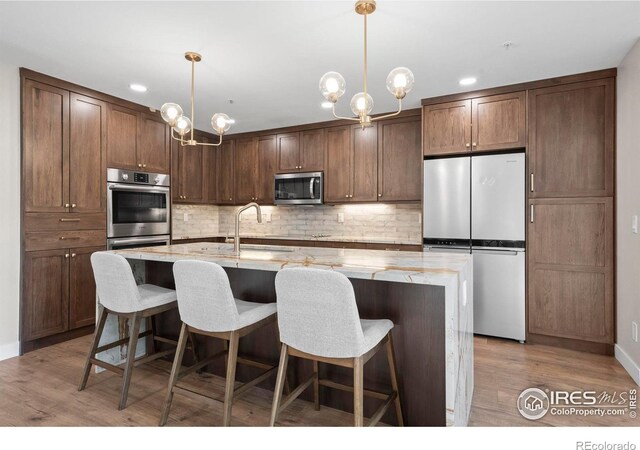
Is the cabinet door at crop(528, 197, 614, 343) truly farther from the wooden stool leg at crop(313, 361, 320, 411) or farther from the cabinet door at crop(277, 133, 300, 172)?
the cabinet door at crop(277, 133, 300, 172)

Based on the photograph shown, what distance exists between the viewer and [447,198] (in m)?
3.70

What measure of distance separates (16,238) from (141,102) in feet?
5.99

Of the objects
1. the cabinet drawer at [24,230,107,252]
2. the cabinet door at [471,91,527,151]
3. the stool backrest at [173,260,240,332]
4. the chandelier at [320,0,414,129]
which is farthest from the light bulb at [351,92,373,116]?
the cabinet drawer at [24,230,107,252]

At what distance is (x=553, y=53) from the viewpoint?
281cm

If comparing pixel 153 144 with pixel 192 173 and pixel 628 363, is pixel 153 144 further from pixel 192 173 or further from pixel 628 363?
pixel 628 363

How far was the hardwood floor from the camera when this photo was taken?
2.12 metres

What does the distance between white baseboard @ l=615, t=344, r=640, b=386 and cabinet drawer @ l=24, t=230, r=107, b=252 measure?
15.3 ft

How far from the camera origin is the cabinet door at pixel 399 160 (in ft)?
14.0

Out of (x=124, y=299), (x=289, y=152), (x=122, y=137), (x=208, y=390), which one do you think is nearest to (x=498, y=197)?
(x=289, y=152)

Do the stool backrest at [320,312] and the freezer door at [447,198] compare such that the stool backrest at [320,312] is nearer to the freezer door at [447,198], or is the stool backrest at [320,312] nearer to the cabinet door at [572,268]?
the freezer door at [447,198]

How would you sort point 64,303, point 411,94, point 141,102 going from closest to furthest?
1. point 64,303
2. point 411,94
3. point 141,102
